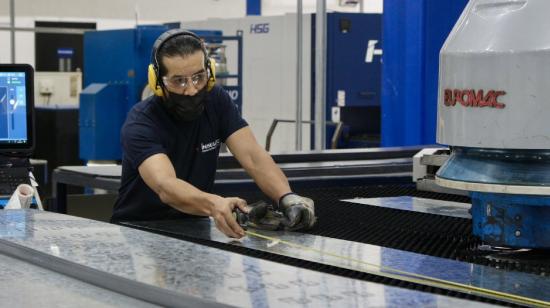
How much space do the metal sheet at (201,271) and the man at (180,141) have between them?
0.46 metres

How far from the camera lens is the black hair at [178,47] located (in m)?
2.58

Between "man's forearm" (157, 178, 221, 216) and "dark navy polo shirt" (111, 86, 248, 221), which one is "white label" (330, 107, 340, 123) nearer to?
"dark navy polo shirt" (111, 86, 248, 221)

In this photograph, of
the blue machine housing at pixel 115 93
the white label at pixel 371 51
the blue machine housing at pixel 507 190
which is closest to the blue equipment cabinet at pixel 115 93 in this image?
the blue machine housing at pixel 115 93

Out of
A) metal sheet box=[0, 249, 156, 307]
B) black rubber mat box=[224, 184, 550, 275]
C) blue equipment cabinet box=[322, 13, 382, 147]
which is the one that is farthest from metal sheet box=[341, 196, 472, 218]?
blue equipment cabinet box=[322, 13, 382, 147]

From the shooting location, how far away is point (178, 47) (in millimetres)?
2594

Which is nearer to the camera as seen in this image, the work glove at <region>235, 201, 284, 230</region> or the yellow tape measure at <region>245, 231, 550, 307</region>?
the yellow tape measure at <region>245, 231, 550, 307</region>

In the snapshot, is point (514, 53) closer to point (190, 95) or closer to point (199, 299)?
point (199, 299)

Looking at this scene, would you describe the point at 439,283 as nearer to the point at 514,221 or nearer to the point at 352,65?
the point at 514,221

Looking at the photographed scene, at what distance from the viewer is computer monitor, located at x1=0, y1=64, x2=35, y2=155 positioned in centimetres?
324

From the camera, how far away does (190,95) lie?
2590 mm

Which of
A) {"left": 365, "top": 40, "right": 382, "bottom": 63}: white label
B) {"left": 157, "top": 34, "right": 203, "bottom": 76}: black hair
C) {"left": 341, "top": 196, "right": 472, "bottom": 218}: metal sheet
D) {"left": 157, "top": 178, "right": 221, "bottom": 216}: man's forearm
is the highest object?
{"left": 365, "top": 40, "right": 382, "bottom": 63}: white label

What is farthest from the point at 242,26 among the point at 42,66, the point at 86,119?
the point at 42,66

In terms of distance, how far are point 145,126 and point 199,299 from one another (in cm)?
136

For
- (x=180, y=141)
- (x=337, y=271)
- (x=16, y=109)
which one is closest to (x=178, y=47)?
(x=180, y=141)
